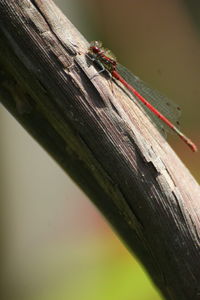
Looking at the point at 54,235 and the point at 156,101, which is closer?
the point at 156,101

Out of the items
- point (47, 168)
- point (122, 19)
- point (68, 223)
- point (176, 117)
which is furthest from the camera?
point (122, 19)

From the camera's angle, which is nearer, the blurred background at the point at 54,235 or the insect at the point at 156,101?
the insect at the point at 156,101

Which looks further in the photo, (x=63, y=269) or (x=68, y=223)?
(x=68, y=223)

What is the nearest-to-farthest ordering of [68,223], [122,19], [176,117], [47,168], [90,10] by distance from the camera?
[176,117] < [47,168] < [68,223] < [90,10] < [122,19]

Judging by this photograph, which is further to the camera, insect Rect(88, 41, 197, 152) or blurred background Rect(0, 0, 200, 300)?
blurred background Rect(0, 0, 200, 300)

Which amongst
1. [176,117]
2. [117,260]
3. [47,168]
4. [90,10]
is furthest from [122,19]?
[176,117]

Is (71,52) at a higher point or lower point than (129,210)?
higher

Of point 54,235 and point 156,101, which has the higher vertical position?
point 156,101

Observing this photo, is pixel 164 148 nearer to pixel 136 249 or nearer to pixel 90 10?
pixel 136 249

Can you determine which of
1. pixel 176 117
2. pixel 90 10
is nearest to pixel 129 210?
pixel 176 117

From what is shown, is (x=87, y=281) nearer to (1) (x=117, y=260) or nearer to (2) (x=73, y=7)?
(1) (x=117, y=260)

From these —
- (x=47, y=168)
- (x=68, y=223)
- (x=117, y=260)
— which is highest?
(x=47, y=168)
